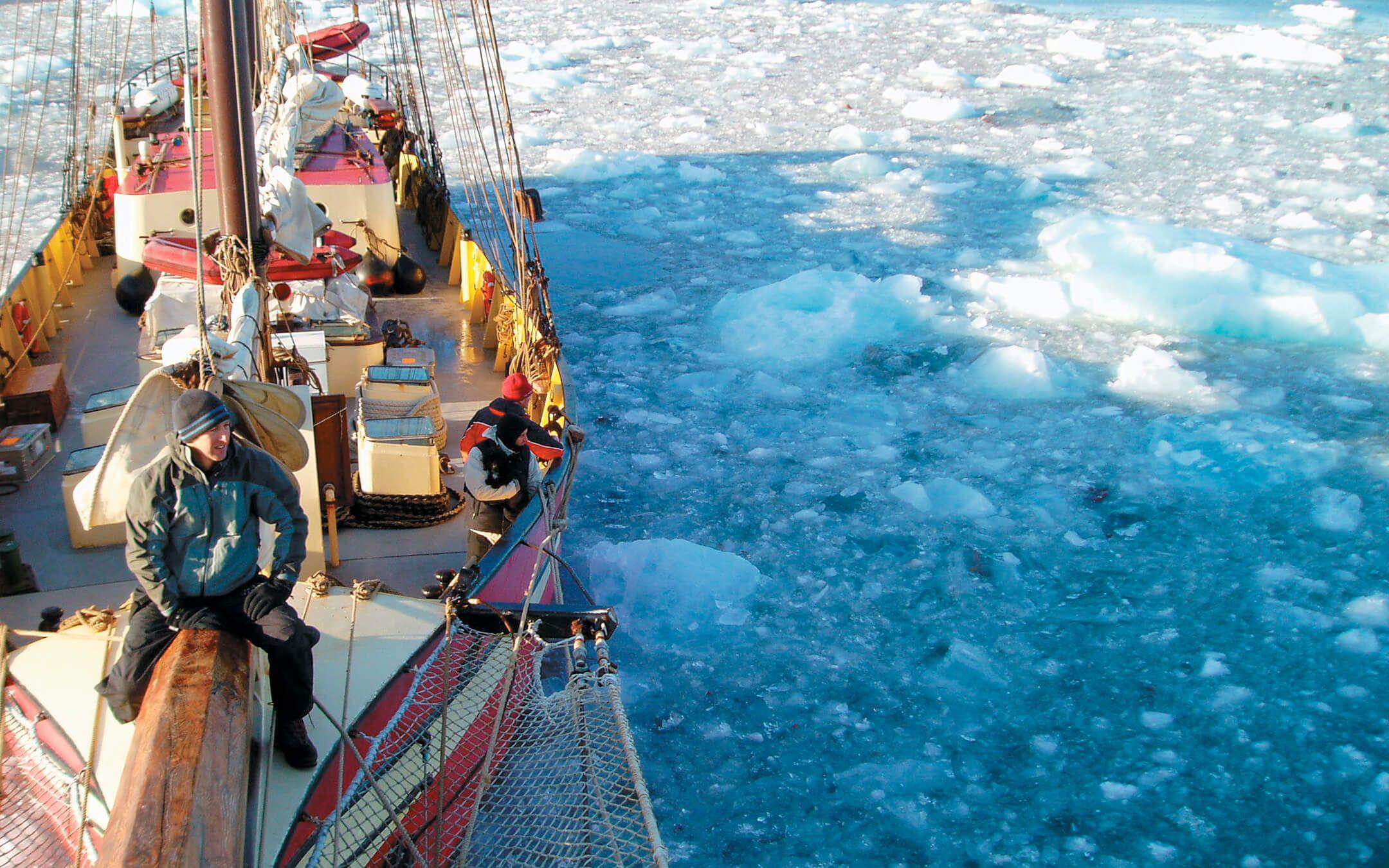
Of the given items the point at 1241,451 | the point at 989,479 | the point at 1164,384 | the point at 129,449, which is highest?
the point at 129,449

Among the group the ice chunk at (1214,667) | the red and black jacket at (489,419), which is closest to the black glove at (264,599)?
the red and black jacket at (489,419)

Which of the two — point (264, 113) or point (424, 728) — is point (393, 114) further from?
point (424, 728)

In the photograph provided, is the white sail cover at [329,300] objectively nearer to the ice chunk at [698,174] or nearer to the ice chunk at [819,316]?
the ice chunk at [819,316]

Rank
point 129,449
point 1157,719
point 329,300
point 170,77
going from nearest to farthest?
point 129,449 < point 1157,719 < point 329,300 < point 170,77

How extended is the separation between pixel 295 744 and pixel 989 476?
5.58m

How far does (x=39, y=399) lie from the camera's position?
5707 millimetres

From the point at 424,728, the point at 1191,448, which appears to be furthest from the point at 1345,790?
the point at 424,728

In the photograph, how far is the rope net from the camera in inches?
117

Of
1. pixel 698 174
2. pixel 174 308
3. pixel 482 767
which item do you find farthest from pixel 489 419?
pixel 698 174

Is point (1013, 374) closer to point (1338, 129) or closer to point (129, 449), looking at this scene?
point (129, 449)

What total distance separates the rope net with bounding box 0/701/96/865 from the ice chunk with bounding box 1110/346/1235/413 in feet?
25.6

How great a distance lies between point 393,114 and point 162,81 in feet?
7.82

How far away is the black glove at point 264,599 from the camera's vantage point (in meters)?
2.87

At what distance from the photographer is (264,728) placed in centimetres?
312
